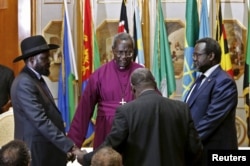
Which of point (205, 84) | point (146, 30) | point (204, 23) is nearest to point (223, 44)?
point (204, 23)

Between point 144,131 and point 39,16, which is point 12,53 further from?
point 144,131

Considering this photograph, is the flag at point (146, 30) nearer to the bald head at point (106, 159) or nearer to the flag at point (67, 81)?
the flag at point (67, 81)

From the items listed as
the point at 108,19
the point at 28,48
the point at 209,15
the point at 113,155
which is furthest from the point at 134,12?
the point at 113,155

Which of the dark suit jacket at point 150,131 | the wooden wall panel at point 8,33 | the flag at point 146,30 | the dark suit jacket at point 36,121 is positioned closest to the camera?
the dark suit jacket at point 150,131

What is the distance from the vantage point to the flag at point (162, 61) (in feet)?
22.1

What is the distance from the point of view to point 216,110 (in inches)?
169

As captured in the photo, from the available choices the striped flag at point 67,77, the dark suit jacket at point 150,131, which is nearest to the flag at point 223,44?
the striped flag at point 67,77

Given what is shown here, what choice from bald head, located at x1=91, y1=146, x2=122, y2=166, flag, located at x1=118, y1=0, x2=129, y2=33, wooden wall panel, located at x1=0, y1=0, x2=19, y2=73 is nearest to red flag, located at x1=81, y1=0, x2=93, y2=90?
flag, located at x1=118, y1=0, x2=129, y2=33

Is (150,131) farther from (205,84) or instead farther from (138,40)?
(138,40)

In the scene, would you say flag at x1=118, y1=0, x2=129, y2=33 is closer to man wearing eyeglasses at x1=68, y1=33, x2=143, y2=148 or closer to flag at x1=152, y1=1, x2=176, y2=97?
flag at x1=152, y1=1, x2=176, y2=97

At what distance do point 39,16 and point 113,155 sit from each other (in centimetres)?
457

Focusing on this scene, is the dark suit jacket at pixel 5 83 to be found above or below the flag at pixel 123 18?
below

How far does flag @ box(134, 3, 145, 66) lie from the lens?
680 centimetres

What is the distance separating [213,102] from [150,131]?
1.00m
